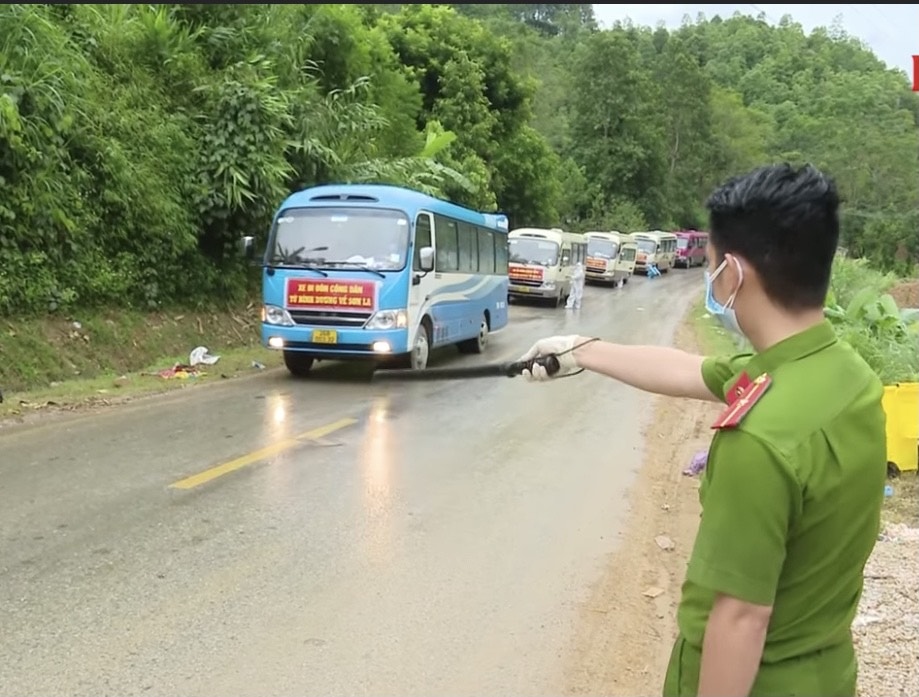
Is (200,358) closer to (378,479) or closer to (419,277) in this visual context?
(419,277)

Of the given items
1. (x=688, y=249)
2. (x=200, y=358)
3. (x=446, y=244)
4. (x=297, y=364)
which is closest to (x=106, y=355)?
(x=200, y=358)

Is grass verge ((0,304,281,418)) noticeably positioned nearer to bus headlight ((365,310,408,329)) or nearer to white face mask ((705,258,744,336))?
bus headlight ((365,310,408,329))

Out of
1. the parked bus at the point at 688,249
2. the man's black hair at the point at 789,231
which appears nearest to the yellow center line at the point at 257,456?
the man's black hair at the point at 789,231

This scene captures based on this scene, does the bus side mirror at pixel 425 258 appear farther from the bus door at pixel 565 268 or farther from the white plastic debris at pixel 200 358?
the bus door at pixel 565 268

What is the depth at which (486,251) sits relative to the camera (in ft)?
57.3

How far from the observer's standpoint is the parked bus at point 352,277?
1192 centimetres

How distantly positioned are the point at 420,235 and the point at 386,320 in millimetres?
1654

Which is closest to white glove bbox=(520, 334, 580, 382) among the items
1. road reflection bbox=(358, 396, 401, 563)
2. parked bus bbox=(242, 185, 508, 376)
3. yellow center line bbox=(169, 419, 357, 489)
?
road reflection bbox=(358, 396, 401, 563)

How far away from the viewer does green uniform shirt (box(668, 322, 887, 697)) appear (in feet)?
5.11

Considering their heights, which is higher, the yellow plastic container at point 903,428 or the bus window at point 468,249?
the bus window at point 468,249

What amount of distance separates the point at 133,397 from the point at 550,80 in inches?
2561

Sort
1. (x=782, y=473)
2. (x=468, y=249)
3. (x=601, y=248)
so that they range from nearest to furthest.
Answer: (x=782, y=473)
(x=468, y=249)
(x=601, y=248)

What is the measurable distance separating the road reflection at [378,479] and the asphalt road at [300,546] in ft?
0.08

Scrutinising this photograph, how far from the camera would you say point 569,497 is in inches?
275
